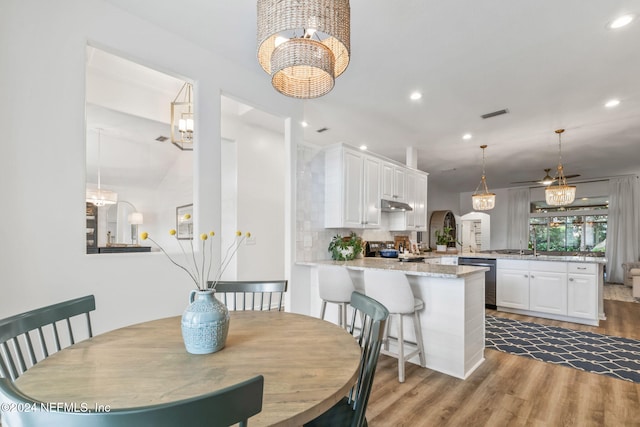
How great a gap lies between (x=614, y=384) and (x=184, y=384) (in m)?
3.40

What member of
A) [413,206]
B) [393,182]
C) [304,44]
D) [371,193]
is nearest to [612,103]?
[393,182]

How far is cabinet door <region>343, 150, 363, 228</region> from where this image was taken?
400cm

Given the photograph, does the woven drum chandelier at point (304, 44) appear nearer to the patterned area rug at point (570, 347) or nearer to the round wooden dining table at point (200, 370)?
the round wooden dining table at point (200, 370)

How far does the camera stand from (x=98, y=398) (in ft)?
2.87

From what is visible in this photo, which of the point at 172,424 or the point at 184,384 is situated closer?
the point at 172,424

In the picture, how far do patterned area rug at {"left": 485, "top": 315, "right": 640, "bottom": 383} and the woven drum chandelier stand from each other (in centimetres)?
330

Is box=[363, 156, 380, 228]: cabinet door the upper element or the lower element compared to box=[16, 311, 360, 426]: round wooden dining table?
upper

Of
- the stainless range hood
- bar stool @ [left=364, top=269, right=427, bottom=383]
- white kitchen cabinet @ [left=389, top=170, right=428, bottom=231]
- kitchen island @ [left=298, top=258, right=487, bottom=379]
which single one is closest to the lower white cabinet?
white kitchen cabinet @ [left=389, top=170, right=428, bottom=231]

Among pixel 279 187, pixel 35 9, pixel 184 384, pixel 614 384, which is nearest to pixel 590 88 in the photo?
pixel 614 384

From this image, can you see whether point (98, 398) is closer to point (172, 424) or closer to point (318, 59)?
point (172, 424)

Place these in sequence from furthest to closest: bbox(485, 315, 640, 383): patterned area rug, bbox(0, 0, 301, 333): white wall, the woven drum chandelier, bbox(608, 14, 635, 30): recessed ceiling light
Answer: bbox(485, 315, 640, 383): patterned area rug < bbox(608, 14, 635, 30): recessed ceiling light < bbox(0, 0, 301, 333): white wall < the woven drum chandelier

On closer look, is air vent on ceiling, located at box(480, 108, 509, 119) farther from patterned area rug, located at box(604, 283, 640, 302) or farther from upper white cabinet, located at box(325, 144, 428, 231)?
patterned area rug, located at box(604, 283, 640, 302)

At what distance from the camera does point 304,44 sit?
1.66 metres

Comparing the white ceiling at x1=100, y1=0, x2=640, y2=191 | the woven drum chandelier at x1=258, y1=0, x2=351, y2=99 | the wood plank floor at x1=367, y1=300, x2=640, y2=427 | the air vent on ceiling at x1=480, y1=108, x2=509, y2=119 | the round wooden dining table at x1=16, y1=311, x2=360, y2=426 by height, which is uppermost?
the white ceiling at x1=100, y1=0, x2=640, y2=191
